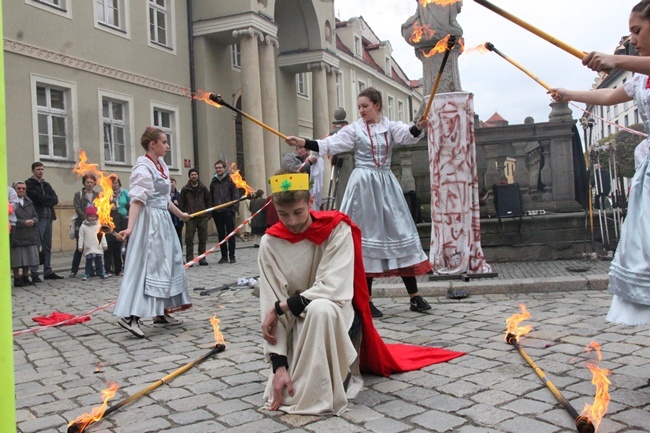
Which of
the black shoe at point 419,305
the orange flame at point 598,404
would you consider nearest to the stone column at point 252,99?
the black shoe at point 419,305

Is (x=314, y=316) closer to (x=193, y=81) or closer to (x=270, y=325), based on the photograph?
(x=270, y=325)

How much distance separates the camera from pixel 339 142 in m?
6.42

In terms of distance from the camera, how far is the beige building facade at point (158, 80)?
16016 mm

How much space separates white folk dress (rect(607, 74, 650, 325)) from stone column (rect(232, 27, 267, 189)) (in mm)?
19044

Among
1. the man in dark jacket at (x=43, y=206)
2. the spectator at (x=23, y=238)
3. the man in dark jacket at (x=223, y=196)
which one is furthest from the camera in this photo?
the man in dark jacket at (x=223, y=196)

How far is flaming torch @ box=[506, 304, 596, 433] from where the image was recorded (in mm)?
2984

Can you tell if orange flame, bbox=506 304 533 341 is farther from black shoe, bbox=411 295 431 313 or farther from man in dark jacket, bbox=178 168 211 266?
man in dark jacket, bbox=178 168 211 266

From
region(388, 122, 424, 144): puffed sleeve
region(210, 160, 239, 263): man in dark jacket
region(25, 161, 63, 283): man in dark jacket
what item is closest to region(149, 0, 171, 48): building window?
region(210, 160, 239, 263): man in dark jacket

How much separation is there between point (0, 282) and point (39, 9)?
16.9 m

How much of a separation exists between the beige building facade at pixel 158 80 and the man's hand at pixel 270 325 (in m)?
12.6

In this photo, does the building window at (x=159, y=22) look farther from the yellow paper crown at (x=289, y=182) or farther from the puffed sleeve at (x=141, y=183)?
the yellow paper crown at (x=289, y=182)

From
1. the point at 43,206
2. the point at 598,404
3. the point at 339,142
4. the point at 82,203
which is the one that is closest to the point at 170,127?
the point at 82,203

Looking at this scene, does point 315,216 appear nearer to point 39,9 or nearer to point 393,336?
point 393,336

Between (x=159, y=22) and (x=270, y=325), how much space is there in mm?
19634
